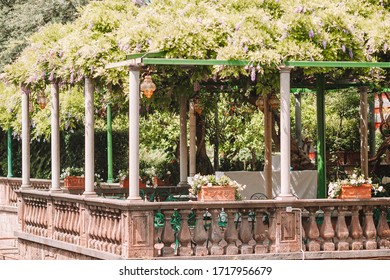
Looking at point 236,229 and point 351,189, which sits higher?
point 351,189

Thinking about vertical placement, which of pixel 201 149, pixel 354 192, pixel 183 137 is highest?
pixel 183 137

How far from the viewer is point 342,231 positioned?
45.2 ft

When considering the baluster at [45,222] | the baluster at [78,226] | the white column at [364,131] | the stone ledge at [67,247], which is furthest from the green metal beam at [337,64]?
the baluster at [45,222]

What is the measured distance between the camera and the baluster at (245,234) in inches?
526

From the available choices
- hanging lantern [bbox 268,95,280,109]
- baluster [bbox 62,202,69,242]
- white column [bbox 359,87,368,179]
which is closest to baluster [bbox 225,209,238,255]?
baluster [bbox 62,202,69,242]

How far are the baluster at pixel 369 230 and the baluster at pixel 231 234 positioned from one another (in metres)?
1.87

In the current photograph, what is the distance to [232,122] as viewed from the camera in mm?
27484

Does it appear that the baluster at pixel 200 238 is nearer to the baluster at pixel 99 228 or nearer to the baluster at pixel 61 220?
the baluster at pixel 99 228

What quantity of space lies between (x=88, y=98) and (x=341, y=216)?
3.98 metres

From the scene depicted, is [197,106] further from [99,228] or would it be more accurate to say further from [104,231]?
[104,231]

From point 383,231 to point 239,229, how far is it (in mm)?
2056

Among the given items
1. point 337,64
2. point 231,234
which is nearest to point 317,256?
point 231,234

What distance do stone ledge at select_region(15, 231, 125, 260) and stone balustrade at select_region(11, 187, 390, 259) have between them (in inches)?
2.1

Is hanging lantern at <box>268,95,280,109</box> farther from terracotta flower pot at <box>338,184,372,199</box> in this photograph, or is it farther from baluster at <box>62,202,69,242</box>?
baluster at <box>62,202,69,242</box>
